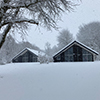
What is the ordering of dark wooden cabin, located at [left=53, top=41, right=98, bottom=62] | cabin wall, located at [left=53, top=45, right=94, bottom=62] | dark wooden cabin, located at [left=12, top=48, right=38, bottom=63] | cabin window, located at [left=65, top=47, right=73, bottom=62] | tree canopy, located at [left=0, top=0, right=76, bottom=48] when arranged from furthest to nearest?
dark wooden cabin, located at [left=12, top=48, right=38, bottom=63], cabin window, located at [left=65, top=47, right=73, bottom=62], cabin wall, located at [left=53, top=45, right=94, bottom=62], dark wooden cabin, located at [left=53, top=41, right=98, bottom=62], tree canopy, located at [left=0, top=0, right=76, bottom=48]

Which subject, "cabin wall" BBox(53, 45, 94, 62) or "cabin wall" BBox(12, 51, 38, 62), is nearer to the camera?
"cabin wall" BBox(53, 45, 94, 62)

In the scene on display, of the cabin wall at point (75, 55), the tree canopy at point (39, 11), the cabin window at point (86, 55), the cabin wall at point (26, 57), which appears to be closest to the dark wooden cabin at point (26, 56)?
the cabin wall at point (26, 57)

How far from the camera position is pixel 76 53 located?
22875 millimetres

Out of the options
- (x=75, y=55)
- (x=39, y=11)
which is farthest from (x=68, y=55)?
(x=39, y=11)

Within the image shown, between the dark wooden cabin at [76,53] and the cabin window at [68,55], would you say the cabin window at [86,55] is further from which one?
the cabin window at [68,55]

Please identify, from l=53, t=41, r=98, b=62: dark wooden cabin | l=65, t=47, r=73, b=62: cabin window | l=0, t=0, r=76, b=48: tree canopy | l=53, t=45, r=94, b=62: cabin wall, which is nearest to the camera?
l=0, t=0, r=76, b=48: tree canopy

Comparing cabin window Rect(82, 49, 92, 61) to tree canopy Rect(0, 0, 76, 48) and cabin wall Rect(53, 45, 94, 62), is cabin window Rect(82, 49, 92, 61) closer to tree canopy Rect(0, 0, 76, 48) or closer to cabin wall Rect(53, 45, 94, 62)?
cabin wall Rect(53, 45, 94, 62)

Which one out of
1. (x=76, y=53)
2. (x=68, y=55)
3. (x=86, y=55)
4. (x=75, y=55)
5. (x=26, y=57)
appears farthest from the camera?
(x=26, y=57)

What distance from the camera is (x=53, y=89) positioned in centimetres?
389

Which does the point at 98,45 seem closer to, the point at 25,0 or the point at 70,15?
the point at 70,15

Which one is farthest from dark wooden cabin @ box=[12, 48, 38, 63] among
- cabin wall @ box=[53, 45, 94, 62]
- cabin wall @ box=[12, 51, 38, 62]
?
cabin wall @ box=[53, 45, 94, 62]

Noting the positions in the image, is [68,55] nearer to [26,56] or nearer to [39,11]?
[26,56]

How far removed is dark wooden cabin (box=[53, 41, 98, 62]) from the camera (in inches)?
861

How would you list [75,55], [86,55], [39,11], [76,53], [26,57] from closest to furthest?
[39,11]
[86,55]
[76,53]
[75,55]
[26,57]
